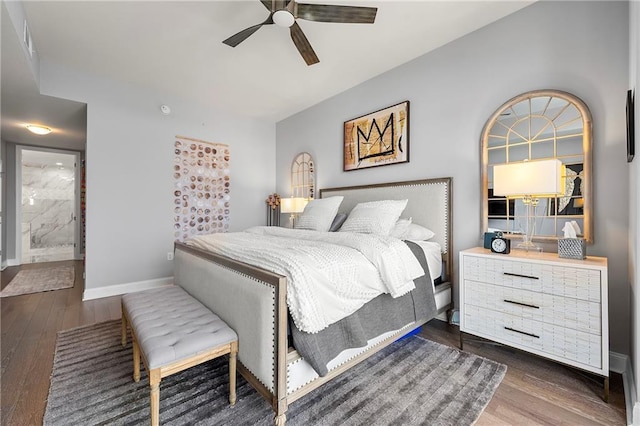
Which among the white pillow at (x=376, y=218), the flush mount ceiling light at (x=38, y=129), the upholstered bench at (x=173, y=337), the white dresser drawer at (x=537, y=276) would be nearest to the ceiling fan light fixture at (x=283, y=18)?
the white pillow at (x=376, y=218)

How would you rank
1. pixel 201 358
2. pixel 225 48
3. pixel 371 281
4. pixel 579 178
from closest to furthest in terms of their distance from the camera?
pixel 201 358 < pixel 371 281 < pixel 579 178 < pixel 225 48

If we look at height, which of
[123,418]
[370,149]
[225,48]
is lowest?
[123,418]

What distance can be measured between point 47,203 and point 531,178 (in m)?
9.99

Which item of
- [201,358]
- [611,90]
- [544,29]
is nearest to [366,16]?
[544,29]

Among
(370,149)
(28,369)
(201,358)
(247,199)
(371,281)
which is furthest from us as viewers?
(247,199)

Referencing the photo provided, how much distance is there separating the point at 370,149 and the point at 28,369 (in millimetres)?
3566

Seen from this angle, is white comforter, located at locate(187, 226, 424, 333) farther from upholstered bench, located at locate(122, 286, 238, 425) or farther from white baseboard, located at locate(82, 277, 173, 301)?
white baseboard, located at locate(82, 277, 173, 301)

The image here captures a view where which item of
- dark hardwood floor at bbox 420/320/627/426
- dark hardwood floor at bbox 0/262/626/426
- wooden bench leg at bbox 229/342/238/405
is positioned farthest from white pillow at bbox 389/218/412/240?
wooden bench leg at bbox 229/342/238/405

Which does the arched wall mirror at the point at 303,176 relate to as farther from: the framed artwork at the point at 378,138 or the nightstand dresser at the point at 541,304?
the nightstand dresser at the point at 541,304

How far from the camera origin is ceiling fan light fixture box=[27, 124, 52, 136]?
4082 mm

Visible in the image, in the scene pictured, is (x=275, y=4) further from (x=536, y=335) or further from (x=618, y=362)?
Answer: (x=618, y=362)

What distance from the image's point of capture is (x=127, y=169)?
3.58 metres

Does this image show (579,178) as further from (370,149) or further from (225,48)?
(225,48)

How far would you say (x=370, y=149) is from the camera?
11.4 ft
